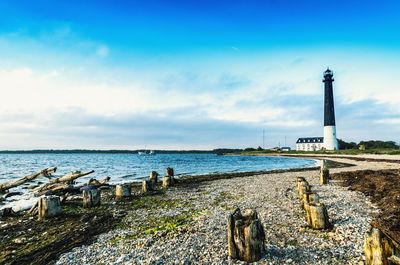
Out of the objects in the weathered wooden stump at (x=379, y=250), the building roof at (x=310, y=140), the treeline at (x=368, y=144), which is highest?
the building roof at (x=310, y=140)

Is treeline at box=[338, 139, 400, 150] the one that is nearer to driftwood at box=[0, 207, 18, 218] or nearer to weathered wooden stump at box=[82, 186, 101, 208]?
weathered wooden stump at box=[82, 186, 101, 208]

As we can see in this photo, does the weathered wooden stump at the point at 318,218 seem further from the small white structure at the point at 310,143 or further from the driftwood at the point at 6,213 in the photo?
the small white structure at the point at 310,143

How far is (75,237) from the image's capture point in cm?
1054

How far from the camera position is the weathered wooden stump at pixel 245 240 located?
7.67 metres

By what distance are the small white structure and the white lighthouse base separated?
127 ft

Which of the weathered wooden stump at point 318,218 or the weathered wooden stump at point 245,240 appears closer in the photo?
the weathered wooden stump at point 245,240

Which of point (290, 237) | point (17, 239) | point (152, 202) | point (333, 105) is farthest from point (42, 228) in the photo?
point (333, 105)

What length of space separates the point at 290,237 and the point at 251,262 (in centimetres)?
252

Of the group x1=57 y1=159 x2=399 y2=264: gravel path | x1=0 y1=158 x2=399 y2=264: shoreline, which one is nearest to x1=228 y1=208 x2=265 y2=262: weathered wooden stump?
x1=57 y1=159 x2=399 y2=264: gravel path

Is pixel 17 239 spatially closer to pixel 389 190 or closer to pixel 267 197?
pixel 267 197

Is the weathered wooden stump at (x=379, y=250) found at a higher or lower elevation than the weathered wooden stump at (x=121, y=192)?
higher

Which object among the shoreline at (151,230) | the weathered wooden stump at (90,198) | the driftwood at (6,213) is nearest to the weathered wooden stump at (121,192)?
the shoreline at (151,230)

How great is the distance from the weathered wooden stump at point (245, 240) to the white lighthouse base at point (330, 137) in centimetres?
9104

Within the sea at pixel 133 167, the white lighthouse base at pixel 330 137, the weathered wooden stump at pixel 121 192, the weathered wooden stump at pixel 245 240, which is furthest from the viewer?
the white lighthouse base at pixel 330 137
